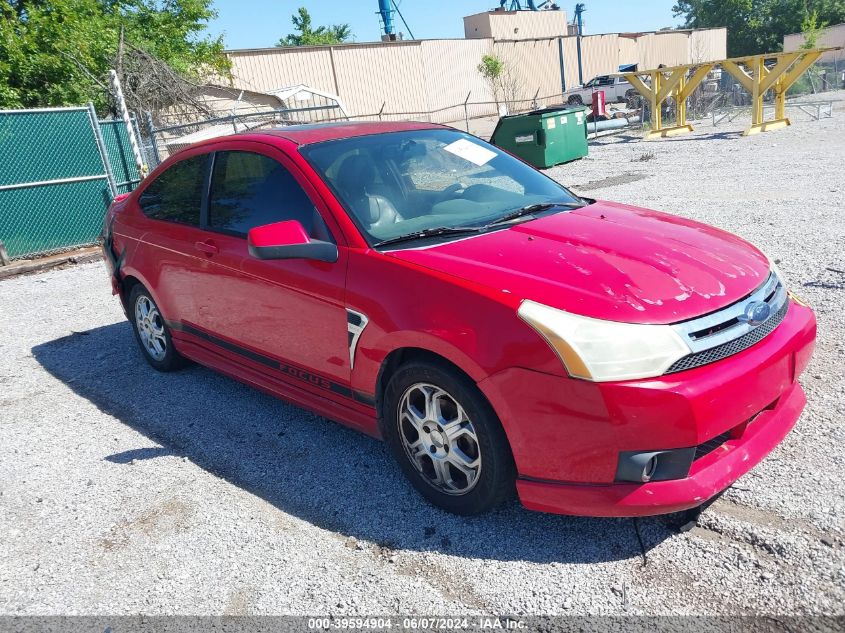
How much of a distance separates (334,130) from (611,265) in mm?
2014

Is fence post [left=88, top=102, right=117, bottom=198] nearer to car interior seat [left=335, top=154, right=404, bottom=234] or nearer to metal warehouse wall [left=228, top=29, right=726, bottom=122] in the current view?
car interior seat [left=335, top=154, right=404, bottom=234]

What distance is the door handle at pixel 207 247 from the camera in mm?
4047

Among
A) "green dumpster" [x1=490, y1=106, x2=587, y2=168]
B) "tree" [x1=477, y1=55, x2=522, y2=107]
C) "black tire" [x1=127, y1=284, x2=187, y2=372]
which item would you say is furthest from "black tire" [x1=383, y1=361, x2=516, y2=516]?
"tree" [x1=477, y1=55, x2=522, y2=107]

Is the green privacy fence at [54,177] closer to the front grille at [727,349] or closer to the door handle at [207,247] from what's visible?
the door handle at [207,247]

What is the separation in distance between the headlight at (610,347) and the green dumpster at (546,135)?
45.2 feet

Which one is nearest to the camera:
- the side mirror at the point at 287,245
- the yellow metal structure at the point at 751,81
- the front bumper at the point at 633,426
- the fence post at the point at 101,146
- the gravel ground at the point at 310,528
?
the front bumper at the point at 633,426

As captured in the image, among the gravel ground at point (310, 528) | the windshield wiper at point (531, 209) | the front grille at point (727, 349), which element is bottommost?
the gravel ground at point (310, 528)

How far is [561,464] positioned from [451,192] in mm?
1777

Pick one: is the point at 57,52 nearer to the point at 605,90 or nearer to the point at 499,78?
the point at 605,90

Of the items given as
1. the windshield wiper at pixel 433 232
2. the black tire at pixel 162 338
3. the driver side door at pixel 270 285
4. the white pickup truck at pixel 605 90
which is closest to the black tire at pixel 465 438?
the driver side door at pixel 270 285

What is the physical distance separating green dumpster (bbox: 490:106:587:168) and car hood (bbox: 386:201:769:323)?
12694mm

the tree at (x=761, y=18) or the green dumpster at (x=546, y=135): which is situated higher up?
the tree at (x=761, y=18)

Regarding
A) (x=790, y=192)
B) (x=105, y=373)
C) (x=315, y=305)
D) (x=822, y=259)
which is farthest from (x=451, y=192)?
(x=790, y=192)

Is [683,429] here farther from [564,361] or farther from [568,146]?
[568,146]
